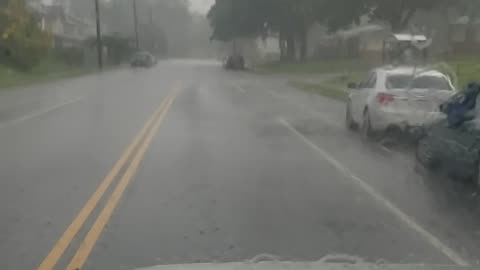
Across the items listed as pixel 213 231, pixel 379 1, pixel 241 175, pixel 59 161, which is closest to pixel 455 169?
pixel 241 175

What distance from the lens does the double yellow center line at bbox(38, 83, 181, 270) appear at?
7180 mm

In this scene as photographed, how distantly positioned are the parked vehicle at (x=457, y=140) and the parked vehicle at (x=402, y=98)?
3.13 metres

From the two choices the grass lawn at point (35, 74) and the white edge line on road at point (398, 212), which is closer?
the white edge line on road at point (398, 212)

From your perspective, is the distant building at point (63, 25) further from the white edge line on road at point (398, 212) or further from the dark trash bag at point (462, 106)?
the dark trash bag at point (462, 106)

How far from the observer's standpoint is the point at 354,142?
1697 cm

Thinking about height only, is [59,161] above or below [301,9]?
below

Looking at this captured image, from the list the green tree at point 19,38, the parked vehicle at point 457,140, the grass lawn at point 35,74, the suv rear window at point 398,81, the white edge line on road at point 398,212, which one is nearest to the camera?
the white edge line on road at point 398,212

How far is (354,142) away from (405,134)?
45.2 inches

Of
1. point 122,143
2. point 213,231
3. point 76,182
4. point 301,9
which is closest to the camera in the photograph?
point 213,231

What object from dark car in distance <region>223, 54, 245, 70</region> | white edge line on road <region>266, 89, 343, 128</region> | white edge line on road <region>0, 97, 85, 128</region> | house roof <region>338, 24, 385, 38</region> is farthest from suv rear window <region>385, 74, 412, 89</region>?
dark car in distance <region>223, 54, 245, 70</region>

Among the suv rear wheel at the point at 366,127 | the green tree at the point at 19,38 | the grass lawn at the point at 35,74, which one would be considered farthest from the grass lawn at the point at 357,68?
the green tree at the point at 19,38

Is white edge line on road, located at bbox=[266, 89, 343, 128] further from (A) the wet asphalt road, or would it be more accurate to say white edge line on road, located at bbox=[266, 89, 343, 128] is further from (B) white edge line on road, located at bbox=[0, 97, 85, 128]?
(B) white edge line on road, located at bbox=[0, 97, 85, 128]

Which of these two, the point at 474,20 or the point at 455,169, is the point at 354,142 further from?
the point at 474,20

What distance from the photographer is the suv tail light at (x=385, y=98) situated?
666 inches
